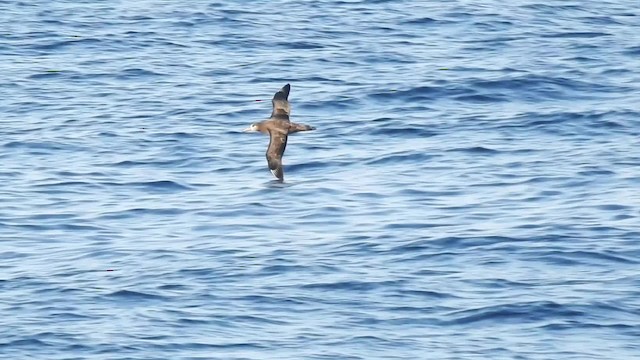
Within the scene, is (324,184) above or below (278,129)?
below

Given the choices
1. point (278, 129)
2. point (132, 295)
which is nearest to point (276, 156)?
point (278, 129)

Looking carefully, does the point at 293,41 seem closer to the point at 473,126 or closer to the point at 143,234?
the point at 473,126

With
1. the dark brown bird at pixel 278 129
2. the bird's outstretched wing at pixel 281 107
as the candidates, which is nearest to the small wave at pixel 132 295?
the dark brown bird at pixel 278 129

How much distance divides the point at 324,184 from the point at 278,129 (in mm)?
963

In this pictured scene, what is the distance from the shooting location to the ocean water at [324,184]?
15852mm

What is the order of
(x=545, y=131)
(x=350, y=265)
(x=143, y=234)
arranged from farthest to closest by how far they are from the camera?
(x=545, y=131) → (x=143, y=234) → (x=350, y=265)

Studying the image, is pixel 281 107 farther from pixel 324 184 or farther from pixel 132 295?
pixel 132 295

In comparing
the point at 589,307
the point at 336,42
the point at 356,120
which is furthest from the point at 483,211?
the point at 336,42

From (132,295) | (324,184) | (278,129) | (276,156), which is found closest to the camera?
(132,295)

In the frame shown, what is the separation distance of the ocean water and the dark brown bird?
0.36m

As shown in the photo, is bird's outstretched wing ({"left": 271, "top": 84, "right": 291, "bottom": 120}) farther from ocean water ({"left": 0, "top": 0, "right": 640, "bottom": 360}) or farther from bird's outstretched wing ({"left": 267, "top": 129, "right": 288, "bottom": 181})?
ocean water ({"left": 0, "top": 0, "right": 640, "bottom": 360})

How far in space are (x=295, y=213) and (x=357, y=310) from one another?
3851 millimetres

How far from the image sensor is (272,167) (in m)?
21.1

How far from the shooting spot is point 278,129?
2145 centimetres
